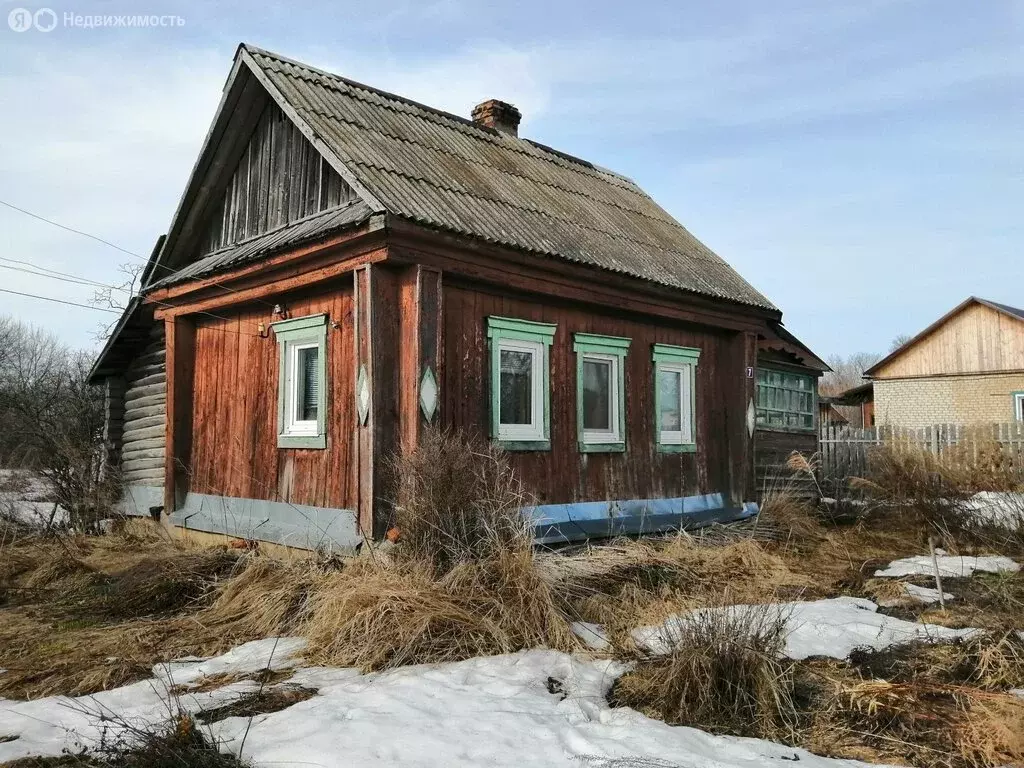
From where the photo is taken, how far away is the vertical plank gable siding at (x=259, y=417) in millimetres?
7688

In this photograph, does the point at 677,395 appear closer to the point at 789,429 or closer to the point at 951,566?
the point at 951,566

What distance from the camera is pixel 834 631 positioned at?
17.7 ft

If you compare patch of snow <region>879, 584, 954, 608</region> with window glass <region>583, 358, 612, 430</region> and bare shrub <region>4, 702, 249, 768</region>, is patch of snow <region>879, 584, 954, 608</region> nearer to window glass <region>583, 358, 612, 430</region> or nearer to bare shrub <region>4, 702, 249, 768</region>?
window glass <region>583, 358, 612, 430</region>

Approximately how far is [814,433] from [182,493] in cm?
1065

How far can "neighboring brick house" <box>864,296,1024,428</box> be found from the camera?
24.4 metres

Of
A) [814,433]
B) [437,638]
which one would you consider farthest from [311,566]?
[814,433]

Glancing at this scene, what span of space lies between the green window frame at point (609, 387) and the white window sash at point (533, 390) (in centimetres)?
56

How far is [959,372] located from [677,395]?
19795 mm

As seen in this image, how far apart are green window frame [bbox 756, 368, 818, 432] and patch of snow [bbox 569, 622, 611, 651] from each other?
801 centimetres

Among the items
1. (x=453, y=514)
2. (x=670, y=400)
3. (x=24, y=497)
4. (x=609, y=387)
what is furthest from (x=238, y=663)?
(x=24, y=497)

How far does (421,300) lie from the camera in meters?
6.89

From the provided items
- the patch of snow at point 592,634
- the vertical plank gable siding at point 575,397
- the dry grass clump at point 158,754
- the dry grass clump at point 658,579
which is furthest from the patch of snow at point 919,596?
the dry grass clump at point 158,754

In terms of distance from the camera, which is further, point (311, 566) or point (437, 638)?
point (311, 566)

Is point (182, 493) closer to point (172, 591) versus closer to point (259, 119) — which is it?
point (172, 591)
